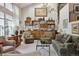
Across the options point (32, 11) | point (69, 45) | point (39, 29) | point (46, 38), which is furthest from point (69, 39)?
point (32, 11)

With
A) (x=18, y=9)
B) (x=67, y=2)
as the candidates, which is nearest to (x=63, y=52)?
(x=67, y=2)

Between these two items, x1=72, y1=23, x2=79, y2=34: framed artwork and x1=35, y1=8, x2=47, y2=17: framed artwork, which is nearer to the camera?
x1=72, y1=23, x2=79, y2=34: framed artwork

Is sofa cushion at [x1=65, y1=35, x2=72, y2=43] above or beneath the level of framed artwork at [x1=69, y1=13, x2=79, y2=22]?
beneath

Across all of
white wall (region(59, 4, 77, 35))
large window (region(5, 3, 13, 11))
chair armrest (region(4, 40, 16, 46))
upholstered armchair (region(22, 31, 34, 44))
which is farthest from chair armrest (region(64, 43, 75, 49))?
large window (region(5, 3, 13, 11))

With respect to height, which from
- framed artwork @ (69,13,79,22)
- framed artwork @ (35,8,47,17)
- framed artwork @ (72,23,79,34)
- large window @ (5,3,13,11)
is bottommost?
framed artwork @ (72,23,79,34)

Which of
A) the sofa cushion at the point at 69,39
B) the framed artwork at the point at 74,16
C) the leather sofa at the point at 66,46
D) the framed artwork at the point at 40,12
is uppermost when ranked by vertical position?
the framed artwork at the point at 40,12

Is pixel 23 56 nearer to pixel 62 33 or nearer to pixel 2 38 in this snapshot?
pixel 2 38

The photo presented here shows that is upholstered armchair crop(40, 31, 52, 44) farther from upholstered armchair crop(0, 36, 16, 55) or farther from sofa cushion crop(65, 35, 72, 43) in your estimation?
upholstered armchair crop(0, 36, 16, 55)

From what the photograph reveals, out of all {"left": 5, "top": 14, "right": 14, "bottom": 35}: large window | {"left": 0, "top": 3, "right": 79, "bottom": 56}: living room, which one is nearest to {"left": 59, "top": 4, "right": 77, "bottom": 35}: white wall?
{"left": 0, "top": 3, "right": 79, "bottom": 56}: living room

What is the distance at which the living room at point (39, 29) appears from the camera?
2.98m

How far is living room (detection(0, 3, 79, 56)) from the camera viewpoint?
9.77 feet

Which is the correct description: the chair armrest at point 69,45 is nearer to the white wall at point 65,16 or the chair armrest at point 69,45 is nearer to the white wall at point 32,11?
the white wall at point 65,16

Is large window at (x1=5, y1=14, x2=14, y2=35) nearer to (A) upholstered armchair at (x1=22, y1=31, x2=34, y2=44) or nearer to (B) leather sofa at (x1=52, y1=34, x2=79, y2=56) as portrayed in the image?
(A) upholstered armchair at (x1=22, y1=31, x2=34, y2=44)

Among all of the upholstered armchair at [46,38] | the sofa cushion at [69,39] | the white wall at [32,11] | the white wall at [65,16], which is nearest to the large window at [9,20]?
the white wall at [32,11]
